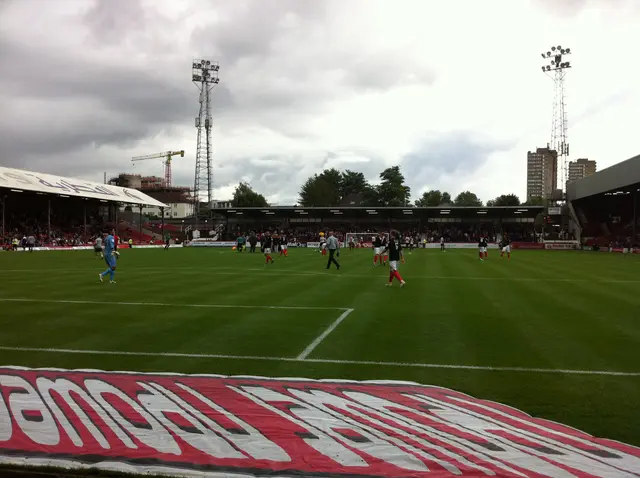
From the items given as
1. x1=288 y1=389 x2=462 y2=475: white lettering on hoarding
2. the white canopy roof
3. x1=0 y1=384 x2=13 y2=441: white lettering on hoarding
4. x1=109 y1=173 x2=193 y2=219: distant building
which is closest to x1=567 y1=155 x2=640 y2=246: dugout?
x1=288 y1=389 x2=462 y2=475: white lettering on hoarding

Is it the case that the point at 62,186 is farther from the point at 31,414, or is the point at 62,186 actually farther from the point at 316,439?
the point at 316,439

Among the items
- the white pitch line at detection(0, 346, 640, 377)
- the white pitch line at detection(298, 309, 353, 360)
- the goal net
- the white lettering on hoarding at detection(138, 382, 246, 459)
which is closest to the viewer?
the white lettering on hoarding at detection(138, 382, 246, 459)

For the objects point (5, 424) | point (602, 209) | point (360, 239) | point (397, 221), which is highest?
A: point (602, 209)

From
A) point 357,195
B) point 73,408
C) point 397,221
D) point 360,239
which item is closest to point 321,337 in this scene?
point 73,408

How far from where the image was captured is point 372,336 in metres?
9.37

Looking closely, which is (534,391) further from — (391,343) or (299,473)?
(299,473)

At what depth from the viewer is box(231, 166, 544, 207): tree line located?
111m

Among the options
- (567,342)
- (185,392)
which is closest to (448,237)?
(567,342)

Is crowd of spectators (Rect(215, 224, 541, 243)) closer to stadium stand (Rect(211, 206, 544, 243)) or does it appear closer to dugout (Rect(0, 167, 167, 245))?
stadium stand (Rect(211, 206, 544, 243))

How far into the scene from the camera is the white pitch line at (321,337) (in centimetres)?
807

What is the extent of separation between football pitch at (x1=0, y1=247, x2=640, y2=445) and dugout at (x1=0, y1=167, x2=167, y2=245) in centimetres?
4113

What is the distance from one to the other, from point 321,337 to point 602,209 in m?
69.1

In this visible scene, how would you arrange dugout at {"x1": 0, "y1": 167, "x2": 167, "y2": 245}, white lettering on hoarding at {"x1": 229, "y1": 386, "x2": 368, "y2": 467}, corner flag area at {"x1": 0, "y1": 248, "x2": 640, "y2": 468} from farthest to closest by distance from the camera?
dugout at {"x1": 0, "y1": 167, "x2": 167, "y2": 245}, corner flag area at {"x1": 0, "y1": 248, "x2": 640, "y2": 468}, white lettering on hoarding at {"x1": 229, "y1": 386, "x2": 368, "y2": 467}

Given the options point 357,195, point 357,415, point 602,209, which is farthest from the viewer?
point 357,195
